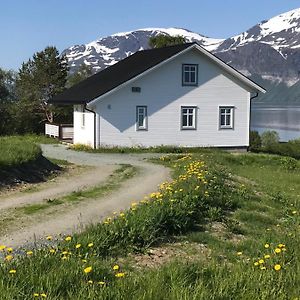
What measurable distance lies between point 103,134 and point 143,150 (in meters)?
2.47

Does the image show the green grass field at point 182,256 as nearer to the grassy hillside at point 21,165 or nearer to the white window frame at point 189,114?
the grassy hillside at point 21,165

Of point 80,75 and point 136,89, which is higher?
point 80,75

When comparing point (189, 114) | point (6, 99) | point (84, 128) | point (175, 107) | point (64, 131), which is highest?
point (6, 99)

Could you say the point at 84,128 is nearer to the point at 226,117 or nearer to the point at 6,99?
the point at 226,117

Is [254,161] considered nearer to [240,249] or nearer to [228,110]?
Result: [228,110]

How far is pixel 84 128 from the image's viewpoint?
104ft

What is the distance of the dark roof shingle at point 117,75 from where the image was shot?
98.9 ft

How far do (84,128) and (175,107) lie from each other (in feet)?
18.6

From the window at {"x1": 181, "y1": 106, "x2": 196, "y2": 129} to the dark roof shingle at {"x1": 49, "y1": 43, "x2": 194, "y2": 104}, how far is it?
3424mm

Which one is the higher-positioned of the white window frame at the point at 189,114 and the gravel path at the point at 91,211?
the white window frame at the point at 189,114

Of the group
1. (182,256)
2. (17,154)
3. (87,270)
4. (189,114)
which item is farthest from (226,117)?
(87,270)

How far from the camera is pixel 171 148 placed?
30.1m

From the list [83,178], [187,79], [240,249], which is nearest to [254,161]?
[187,79]

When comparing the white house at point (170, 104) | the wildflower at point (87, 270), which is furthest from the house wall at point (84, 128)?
the wildflower at point (87, 270)
